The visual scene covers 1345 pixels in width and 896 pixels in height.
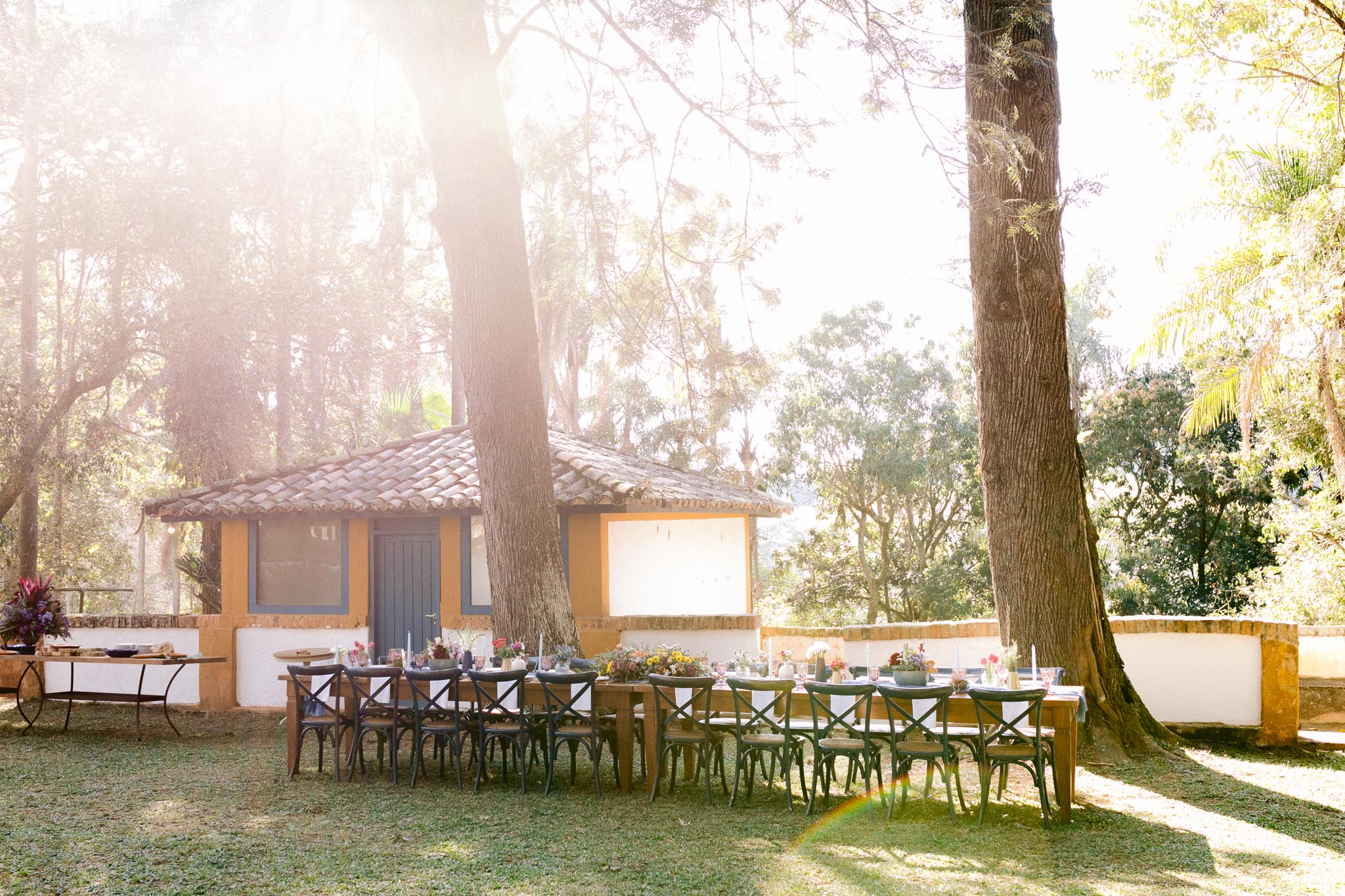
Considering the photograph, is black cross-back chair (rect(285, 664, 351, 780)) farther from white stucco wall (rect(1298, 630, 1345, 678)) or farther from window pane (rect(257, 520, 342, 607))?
white stucco wall (rect(1298, 630, 1345, 678))

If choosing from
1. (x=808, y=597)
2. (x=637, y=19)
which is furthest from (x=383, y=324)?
(x=808, y=597)

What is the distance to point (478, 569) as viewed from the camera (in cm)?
1218

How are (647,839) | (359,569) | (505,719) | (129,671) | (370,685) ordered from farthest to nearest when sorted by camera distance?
(129,671) → (359,569) → (370,685) → (505,719) → (647,839)

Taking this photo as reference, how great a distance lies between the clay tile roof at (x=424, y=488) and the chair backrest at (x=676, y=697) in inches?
147

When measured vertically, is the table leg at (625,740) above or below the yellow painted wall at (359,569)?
below

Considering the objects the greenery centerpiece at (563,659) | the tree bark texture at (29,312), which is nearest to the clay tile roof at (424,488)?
the tree bark texture at (29,312)

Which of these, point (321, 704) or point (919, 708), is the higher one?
point (919, 708)

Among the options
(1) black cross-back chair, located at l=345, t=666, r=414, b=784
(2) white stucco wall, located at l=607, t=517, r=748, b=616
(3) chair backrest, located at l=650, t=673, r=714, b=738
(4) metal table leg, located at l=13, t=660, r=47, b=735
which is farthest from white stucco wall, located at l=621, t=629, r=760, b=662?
(4) metal table leg, located at l=13, t=660, r=47, b=735

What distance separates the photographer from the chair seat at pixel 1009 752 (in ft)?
20.4

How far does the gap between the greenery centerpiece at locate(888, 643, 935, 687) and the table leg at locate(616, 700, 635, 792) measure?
1818 millimetres

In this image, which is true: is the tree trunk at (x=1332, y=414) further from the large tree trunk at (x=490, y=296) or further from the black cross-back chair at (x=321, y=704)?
the black cross-back chair at (x=321, y=704)

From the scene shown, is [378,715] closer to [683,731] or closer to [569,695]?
[569,695]

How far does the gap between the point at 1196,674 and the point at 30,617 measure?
11.5 metres

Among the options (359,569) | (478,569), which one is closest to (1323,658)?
(478,569)
